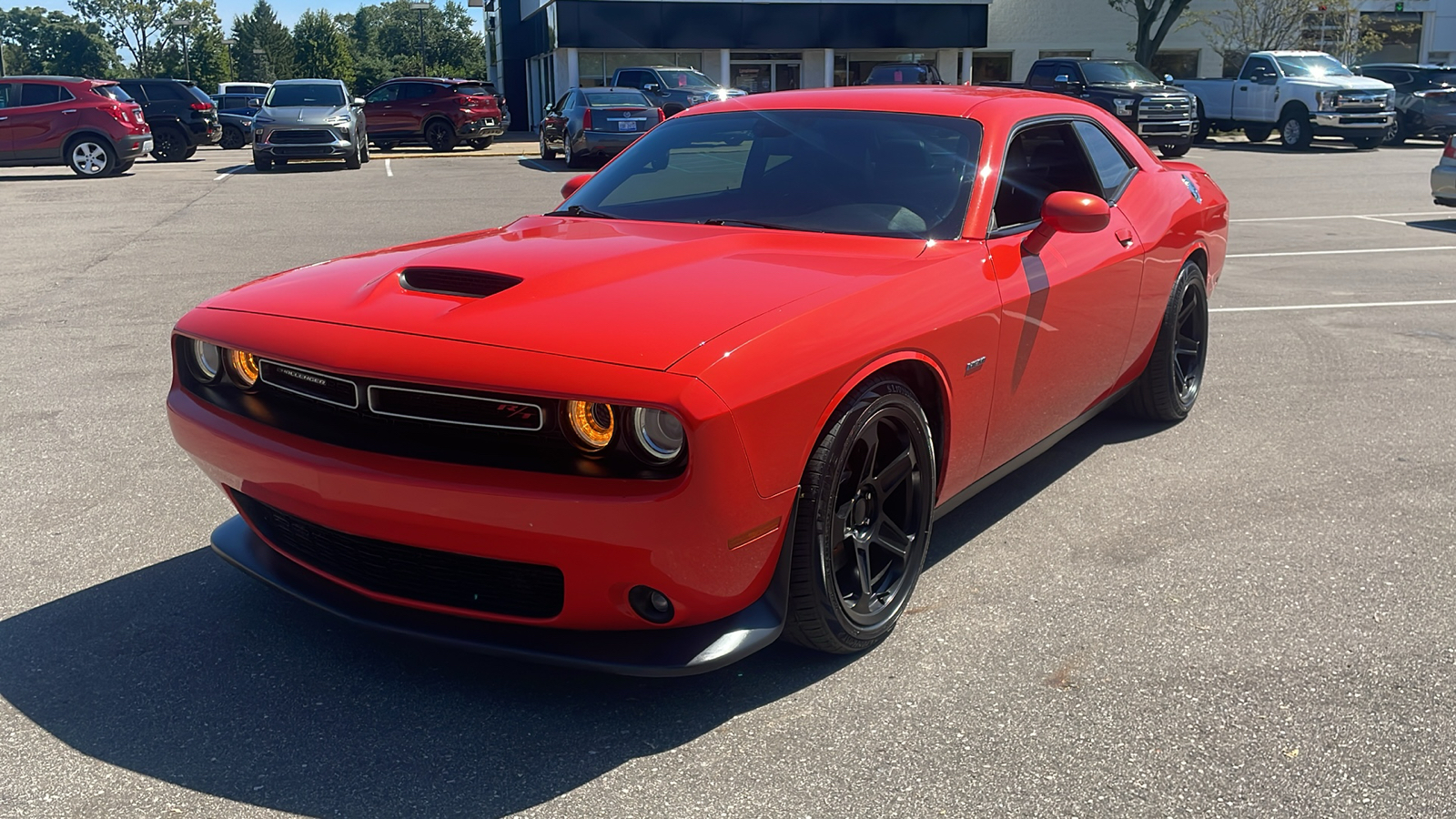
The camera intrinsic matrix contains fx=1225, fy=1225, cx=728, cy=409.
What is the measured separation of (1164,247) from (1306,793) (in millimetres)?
2813

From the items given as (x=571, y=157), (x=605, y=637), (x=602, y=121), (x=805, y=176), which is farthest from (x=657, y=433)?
(x=571, y=157)

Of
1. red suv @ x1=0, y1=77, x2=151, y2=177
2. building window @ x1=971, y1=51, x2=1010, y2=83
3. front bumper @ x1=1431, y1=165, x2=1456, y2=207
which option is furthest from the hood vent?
building window @ x1=971, y1=51, x2=1010, y2=83

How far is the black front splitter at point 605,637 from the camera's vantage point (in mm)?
2725

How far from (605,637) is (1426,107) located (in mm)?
28786

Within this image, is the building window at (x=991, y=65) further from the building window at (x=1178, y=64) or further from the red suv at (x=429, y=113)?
the red suv at (x=429, y=113)

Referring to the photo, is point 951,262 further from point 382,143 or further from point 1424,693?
point 382,143

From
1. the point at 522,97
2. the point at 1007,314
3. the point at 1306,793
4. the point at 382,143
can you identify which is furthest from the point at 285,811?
the point at 522,97

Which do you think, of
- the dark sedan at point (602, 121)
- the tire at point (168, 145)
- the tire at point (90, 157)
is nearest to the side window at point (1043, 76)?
the dark sedan at point (602, 121)

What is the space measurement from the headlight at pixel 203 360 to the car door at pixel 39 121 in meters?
19.6

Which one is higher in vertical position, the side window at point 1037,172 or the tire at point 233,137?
the side window at point 1037,172

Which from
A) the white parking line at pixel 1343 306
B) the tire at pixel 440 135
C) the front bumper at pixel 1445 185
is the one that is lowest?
the white parking line at pixel 1343 306

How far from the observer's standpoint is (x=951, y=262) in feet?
11.6

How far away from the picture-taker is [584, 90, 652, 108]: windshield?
21859 mm

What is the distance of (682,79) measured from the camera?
83.0 feet
